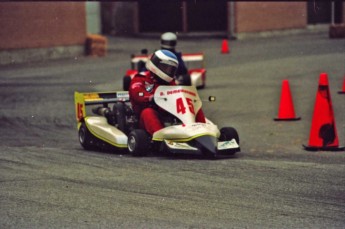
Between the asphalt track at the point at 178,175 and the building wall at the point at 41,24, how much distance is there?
711 cm

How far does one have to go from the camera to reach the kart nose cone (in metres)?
10.9

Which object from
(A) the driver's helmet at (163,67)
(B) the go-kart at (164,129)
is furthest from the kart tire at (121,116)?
(A) the driver's helmet at (163,67)

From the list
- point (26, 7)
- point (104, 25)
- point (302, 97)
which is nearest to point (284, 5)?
point (104, 25)

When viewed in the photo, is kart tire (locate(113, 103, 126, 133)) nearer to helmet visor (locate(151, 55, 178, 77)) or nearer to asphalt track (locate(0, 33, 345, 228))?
asphalt track (locate(0, 33, 345, 228))

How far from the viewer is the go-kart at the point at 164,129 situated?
11.0m

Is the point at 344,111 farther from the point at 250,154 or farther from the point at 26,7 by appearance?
the point at 26,7

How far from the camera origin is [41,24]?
95.9 ft

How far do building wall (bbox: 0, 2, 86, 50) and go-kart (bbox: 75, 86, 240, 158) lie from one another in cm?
1500

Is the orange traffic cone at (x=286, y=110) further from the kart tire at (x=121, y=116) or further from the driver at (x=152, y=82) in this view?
the kart tire at (x=121, y=116)

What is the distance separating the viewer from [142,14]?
40531 millimetres

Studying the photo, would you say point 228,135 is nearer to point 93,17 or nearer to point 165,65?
point 165,65

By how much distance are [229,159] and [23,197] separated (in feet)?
11.1

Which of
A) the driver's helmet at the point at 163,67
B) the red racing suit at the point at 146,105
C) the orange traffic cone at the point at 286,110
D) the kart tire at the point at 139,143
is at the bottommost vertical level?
the orange traffic cone at the point at 286,110

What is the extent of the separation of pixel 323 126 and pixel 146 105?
7.39 ft
